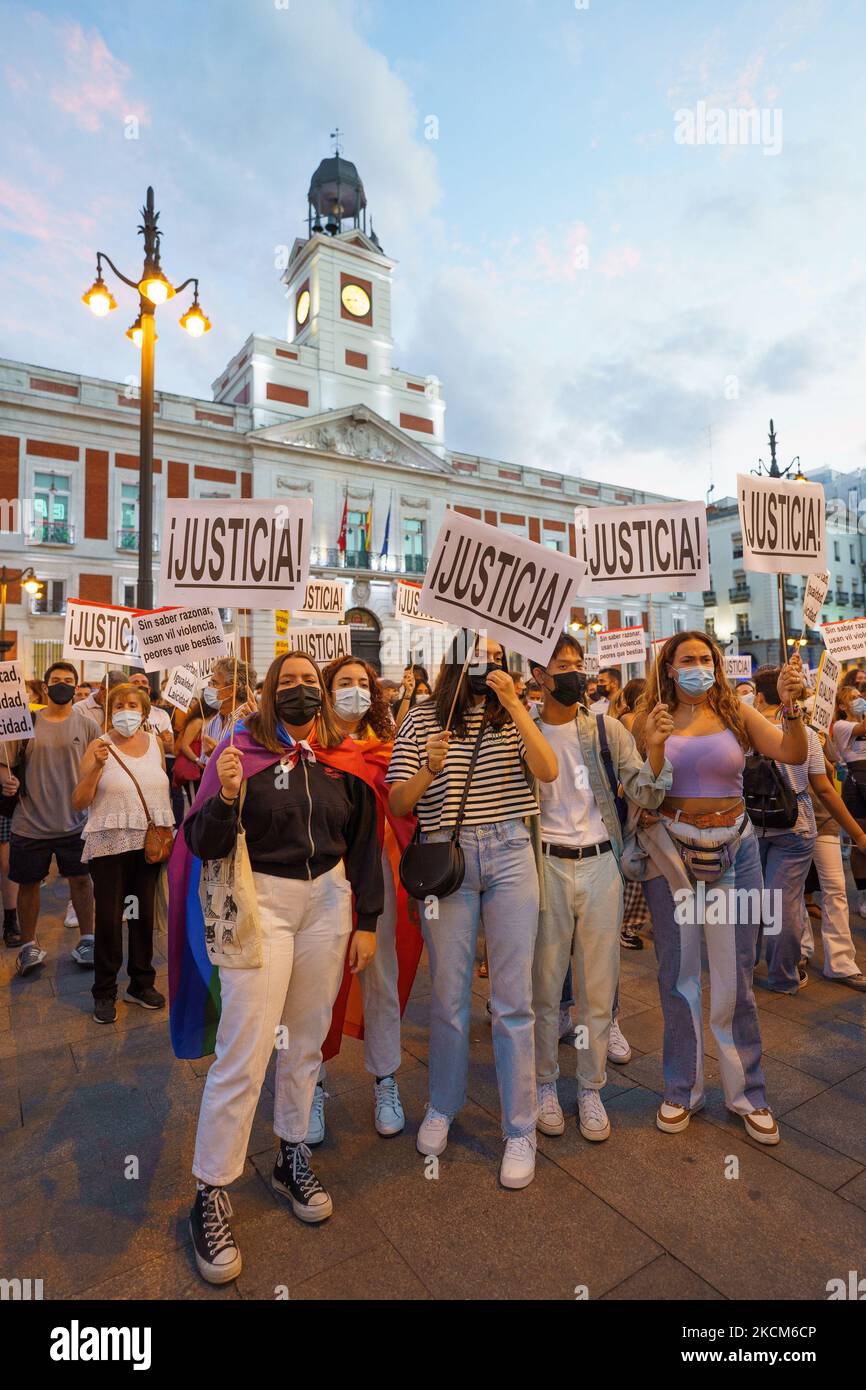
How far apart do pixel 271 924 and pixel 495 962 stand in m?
0.94

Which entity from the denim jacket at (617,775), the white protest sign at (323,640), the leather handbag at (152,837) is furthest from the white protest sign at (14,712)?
the denim jacket at (617,775)

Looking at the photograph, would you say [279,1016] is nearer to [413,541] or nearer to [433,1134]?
[433,1134]

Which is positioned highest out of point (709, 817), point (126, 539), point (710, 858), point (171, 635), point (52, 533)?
point (126, 539)

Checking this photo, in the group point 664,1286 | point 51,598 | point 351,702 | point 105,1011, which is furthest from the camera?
point 51,598

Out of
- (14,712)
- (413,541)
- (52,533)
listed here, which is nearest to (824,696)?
(14,712)

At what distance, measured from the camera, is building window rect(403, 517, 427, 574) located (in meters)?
34.1

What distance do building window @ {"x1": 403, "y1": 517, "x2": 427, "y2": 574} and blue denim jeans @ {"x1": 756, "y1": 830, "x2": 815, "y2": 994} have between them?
30.6m

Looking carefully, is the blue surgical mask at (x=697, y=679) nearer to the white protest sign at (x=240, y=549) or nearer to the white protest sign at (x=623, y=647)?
the white protest sign at (x=240, y=549)

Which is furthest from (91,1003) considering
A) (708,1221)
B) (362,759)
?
(708,1221)

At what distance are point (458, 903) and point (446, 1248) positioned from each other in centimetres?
112

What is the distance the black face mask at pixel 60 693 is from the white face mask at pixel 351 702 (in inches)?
123

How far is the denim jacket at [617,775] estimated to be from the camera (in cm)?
310

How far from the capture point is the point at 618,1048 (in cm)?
364

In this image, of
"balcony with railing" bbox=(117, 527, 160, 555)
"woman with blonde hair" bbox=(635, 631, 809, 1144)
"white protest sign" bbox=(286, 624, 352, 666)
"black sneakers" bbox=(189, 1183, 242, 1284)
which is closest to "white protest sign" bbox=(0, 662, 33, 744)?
"white protest sign" bbox=(286, 624, 352, 666)
